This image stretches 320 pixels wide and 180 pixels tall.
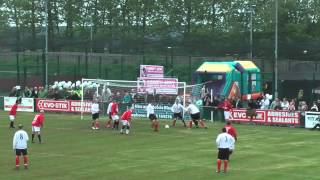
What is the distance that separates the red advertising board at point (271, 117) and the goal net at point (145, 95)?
4.14 meters

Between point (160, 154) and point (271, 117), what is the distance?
17.1 m

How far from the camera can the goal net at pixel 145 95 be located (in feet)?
168

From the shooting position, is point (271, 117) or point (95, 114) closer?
point (95, 114)

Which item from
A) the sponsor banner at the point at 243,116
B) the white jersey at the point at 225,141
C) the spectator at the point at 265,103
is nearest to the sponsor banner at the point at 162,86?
the sponsor banner at the point at 243,116

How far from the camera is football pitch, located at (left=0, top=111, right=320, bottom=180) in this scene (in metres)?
25.9

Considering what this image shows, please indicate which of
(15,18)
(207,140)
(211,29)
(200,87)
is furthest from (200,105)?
(15,18)

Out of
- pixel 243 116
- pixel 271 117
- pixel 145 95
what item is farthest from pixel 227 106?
pixel 145 95

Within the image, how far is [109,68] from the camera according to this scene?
7281 cm

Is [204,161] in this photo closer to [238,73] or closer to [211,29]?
[238,73]

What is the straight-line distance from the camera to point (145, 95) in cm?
5247

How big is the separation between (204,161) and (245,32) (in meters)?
54.7

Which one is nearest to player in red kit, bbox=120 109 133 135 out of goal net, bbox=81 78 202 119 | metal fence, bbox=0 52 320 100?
goal net, bbox=81 78 202 119

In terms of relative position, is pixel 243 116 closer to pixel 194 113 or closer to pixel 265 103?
pixel 265 103

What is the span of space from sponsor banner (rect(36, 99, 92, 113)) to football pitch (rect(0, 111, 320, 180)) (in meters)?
9.02
